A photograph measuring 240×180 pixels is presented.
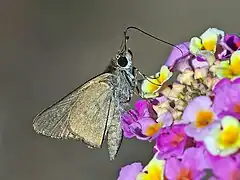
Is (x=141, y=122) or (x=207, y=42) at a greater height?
(x=207, y=42)

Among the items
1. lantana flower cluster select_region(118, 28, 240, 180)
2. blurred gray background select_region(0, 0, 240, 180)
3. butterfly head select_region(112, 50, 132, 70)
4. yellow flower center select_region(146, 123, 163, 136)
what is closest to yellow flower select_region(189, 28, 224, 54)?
lantana flower cluster select_region(118, 28, 240, 180)

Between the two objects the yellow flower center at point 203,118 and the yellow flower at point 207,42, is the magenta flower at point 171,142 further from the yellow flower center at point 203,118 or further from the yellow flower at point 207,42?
the yellow flower at point 207,42

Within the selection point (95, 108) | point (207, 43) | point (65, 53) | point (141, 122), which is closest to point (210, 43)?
point (207, 43)

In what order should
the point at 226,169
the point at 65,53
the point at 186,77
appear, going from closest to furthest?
the point at 226,169 → the point at 186,77 → the point at 65,53

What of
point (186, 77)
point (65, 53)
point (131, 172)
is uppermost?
point (65, 53)

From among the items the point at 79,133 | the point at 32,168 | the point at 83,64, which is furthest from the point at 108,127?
the point at 83,64

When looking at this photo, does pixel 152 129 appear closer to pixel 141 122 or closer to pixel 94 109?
pixel 141 122

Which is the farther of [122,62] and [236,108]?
[122,62]

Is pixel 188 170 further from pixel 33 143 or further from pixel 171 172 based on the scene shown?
pixel 33 143
